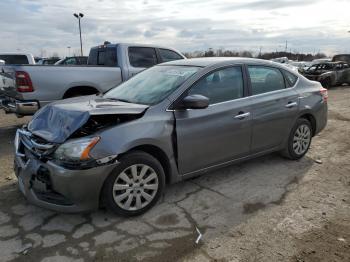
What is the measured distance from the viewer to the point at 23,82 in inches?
265

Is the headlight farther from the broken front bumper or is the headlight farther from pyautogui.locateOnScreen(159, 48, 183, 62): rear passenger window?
pyautogui.locateOnScreen(159, 48, 183, 62): rear passenger window

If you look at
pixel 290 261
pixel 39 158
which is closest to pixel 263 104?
pixel 290 261

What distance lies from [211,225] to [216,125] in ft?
4.07

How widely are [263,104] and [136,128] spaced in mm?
2026

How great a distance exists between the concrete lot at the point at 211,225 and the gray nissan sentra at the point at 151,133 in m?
0.27

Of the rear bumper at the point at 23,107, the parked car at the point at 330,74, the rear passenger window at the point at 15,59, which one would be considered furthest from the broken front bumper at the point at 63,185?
the parked car at the point at 330,74

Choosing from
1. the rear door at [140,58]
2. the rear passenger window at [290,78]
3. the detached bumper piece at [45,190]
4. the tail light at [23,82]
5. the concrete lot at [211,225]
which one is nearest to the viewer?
the concrete lot at [211,225]

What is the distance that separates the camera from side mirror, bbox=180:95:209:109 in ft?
12.9

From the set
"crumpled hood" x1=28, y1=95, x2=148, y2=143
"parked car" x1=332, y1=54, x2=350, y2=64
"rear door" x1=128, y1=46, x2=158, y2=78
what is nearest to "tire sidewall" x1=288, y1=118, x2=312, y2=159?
"crumpled hood" x1=28, y1=95, x2=148, y2=143

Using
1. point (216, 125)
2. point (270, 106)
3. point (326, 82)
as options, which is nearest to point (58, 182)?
point (216, 125)

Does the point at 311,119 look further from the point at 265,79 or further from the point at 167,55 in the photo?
the point at 167,55

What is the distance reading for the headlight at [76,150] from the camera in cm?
338

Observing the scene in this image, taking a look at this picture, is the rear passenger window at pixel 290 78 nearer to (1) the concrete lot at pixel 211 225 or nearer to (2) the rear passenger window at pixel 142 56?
(1) the concrete lot at pixel 211 225

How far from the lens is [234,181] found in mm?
4836
